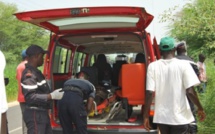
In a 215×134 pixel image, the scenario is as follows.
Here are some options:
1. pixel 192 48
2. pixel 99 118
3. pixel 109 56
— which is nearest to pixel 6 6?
pixel 192 48

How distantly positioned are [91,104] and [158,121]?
136 cm

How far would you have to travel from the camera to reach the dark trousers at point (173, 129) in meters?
4.18

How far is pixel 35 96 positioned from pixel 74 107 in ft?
2.35

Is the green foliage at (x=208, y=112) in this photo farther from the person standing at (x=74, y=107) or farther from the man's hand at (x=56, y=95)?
the man's hand at (x=56, y=95)

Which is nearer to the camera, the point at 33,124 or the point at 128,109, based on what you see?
the point at 33,124

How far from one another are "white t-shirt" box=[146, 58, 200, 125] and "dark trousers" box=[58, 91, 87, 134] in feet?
3.95

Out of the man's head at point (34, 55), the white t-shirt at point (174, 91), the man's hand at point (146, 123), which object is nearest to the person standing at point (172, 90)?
the white t-shirt at point (174, 91)

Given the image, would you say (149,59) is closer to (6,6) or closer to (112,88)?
(112,88)

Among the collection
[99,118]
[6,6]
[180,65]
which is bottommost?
[99,118]

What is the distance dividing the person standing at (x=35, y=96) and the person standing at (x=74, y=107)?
426 mm

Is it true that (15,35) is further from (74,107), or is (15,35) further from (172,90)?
(172,90)

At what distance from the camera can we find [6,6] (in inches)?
1665

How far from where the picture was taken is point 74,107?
5031 millimetres

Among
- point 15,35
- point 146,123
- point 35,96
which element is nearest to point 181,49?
point 146,123
